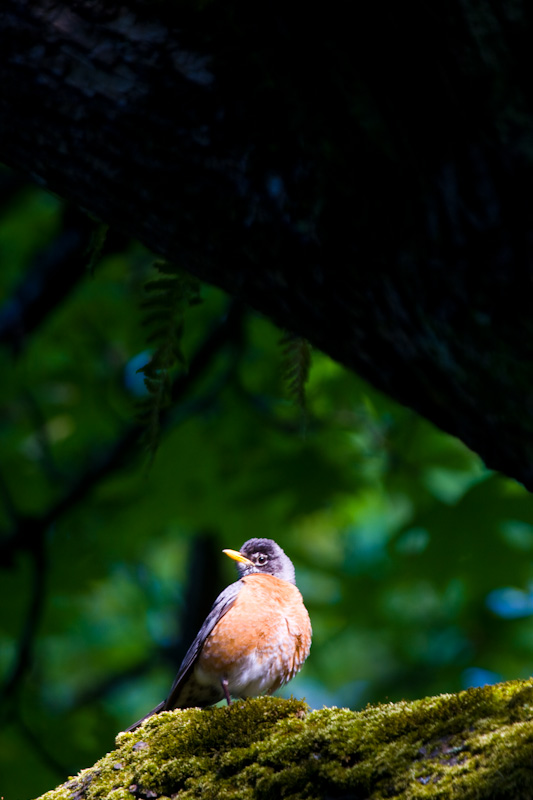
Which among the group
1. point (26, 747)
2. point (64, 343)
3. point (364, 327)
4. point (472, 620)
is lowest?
point (472, 620)

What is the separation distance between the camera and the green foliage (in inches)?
216

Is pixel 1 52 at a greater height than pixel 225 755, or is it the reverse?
pixel 1 52

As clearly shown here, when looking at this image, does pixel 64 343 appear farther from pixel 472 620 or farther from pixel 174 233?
pixel 174 233

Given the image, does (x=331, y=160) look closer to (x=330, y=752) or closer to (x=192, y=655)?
(x=330, y=752)

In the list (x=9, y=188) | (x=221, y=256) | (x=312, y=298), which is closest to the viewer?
(x=312, y=298)

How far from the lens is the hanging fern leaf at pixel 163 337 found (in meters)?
2.49

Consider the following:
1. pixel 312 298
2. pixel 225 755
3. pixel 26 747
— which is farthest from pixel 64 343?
pixel 312 298

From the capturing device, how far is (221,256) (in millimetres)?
1524

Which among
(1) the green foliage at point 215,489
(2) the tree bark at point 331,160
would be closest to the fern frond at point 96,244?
(2) the tree bark at point 331,160

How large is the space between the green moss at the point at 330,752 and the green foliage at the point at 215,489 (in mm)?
2846

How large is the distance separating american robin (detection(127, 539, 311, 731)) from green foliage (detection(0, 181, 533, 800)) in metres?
1.71

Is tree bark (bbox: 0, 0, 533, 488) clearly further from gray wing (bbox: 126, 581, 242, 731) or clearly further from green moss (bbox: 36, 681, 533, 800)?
gray wing (bbox: 126, 581, 242, 731)

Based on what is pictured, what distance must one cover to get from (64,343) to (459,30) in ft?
20.8

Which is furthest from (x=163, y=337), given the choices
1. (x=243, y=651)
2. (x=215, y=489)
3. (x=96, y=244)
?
(x=215, y=489)
